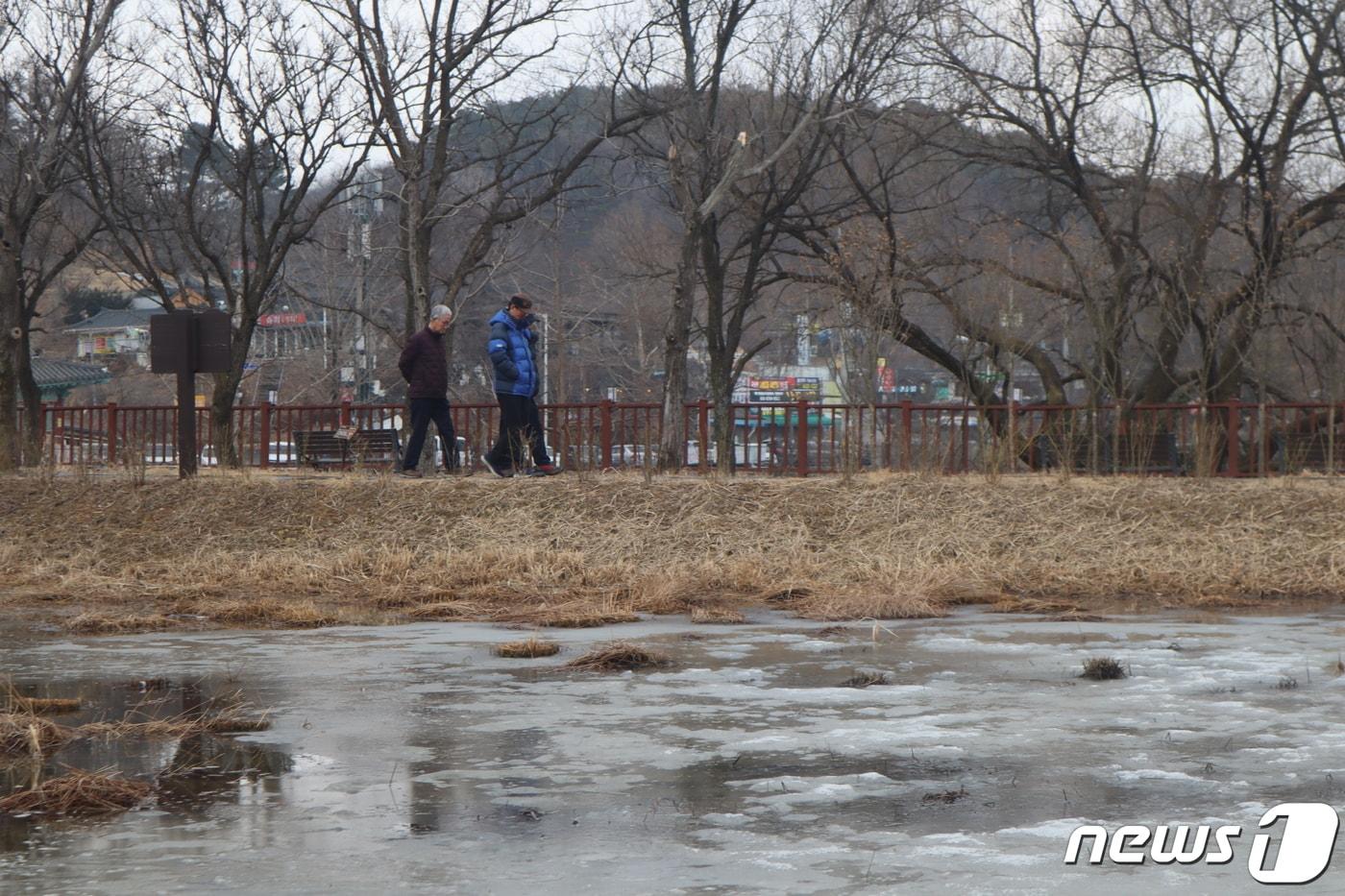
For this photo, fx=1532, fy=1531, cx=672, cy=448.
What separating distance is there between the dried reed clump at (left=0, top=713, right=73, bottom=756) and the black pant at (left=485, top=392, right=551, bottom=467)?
34.9ft

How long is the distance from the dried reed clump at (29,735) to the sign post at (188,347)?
36.4 feet

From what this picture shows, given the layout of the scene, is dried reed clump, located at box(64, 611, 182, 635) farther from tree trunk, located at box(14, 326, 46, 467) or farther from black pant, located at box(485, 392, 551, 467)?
tree trunk, located at box(14, 326, 46, 467)

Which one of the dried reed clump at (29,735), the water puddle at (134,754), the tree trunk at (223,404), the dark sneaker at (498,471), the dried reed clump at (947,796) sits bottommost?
the water puddle at (134,754)

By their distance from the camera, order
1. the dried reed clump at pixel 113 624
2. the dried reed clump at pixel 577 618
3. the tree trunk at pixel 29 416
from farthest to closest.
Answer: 1. the tree trunk at pixel 29 416
2. the dried reed clump at pixel 577 618
3. the dried reed clump at pixel 113 624

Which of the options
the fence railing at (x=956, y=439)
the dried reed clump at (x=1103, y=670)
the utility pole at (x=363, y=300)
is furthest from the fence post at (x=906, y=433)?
the utility pole at (x=363, y=300)

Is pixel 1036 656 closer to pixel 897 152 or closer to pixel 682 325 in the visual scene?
pixel 682 325

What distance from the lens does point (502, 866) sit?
180 inches

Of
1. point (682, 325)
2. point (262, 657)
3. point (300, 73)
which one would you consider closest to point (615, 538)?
point (262, 657)

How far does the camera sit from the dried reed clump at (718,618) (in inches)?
439

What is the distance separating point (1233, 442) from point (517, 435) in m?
9.43

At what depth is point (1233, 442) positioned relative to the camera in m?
20.0

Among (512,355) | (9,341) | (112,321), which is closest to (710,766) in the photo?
(512,355)

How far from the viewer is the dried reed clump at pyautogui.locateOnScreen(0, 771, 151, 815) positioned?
5.29 metres

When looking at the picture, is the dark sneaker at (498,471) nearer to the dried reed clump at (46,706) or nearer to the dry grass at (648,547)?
the dry grass at (648,547)
